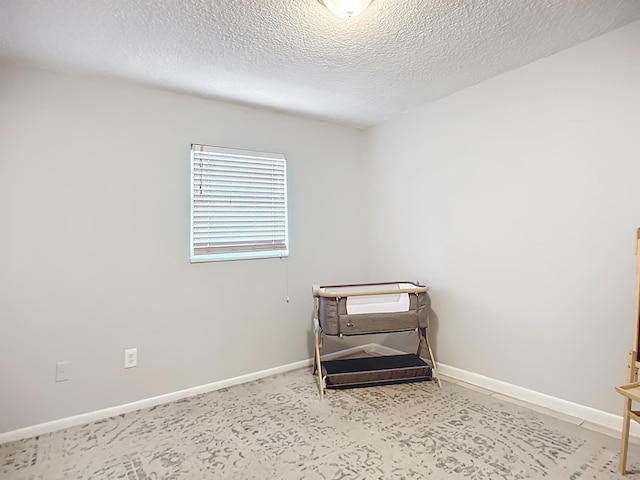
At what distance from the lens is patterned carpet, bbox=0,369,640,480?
5.80 feet

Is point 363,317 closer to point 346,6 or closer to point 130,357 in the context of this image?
point 130,357

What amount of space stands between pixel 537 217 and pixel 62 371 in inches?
122

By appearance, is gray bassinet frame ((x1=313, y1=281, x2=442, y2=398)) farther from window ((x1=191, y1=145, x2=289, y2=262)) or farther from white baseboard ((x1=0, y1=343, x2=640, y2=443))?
window ((x1=191, y1=145, x2=289, y2=262))

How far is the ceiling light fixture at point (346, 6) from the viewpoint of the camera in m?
1.61

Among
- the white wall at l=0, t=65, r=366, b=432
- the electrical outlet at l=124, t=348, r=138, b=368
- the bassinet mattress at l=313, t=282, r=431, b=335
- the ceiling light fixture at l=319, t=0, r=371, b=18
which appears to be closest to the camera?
the ceiling light fixture at l=319, t=0, r=371, b=18

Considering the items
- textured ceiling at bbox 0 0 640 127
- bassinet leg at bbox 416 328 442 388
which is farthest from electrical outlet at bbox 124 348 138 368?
bassinet leg at bbox 416 328 442 388

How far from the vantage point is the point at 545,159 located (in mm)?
2332

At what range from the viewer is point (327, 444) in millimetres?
2002

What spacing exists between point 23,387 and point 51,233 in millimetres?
904

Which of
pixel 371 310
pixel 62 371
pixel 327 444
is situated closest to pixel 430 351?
pixel 371 310

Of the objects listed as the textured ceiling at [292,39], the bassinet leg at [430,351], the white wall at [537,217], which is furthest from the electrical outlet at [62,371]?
the white wall at [537,217]

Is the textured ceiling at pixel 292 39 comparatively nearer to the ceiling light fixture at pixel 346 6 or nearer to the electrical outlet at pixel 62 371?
the ceiling light fixture at pixel 346 6

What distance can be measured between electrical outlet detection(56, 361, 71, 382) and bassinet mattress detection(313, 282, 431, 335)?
163cm

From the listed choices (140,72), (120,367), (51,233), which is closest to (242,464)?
(120,367)
